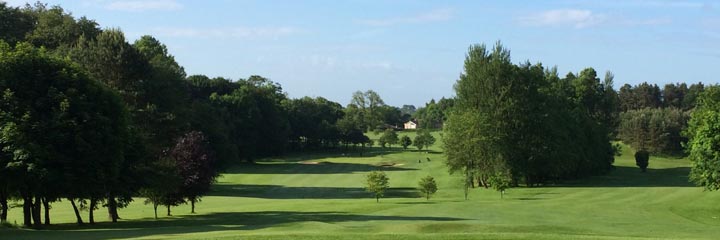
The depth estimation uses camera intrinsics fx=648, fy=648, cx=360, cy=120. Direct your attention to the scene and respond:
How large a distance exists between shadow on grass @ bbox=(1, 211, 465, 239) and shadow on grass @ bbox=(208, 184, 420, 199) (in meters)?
21.2

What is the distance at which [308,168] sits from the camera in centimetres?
9825

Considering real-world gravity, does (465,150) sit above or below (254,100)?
below

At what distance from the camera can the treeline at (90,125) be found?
2988 centimetres

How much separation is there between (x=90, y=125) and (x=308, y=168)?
67.5 m

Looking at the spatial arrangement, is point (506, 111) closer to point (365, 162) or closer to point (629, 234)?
point (629, 234)

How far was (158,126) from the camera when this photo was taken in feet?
170

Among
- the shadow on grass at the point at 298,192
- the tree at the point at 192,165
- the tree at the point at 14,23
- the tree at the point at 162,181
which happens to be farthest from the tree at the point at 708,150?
the tree at the point at 14,23

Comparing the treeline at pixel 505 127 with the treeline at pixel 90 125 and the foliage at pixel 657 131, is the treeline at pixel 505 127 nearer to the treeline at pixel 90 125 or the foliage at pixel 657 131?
the treeline at pixel 90 125

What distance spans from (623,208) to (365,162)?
70.6m

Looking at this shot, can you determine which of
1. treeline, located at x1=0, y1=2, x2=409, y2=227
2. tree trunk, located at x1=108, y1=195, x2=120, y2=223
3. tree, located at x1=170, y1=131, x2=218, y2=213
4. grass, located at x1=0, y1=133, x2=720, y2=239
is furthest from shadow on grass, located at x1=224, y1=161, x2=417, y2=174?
tree trunk, located at x1=108, y1=195, x2=120, y2=223

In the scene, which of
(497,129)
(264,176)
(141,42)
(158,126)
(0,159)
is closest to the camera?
(0,159)

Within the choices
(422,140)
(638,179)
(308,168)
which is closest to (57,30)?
(308,168)

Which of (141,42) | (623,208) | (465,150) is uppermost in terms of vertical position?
(141,42)

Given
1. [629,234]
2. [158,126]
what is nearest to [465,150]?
Answer: [158,126]
